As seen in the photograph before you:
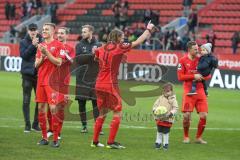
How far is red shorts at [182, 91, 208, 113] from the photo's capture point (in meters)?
13.9

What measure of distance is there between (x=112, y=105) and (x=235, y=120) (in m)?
6.60

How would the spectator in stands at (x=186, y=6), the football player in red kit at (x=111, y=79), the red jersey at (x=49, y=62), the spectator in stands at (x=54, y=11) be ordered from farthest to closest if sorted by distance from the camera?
the spectator in stands at (x=54, y=11), the spectator in stands at (x=186, y=6), the red jersey at (x=49, y=62), the football player in red kit at (x=111, y=79)

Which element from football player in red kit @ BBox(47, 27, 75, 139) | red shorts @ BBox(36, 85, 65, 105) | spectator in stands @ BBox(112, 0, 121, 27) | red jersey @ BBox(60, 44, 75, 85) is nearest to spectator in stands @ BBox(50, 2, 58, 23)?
spectator in stands @ BBox(112, 0, 121, 27)

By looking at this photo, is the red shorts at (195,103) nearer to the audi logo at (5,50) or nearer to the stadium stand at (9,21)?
the audi logo at (5,50)

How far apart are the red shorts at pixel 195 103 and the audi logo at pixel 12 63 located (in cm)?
2193

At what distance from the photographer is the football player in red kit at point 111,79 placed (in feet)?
40.5

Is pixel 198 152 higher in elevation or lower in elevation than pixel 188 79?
lower

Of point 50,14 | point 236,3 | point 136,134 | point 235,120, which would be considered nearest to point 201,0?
point 236,3

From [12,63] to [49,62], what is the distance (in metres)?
23.2

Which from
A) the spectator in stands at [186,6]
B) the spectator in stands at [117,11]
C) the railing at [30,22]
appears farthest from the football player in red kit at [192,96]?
the railing at [30,22]

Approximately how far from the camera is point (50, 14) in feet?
147

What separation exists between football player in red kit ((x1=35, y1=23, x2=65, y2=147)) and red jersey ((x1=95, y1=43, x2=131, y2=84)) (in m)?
0.75

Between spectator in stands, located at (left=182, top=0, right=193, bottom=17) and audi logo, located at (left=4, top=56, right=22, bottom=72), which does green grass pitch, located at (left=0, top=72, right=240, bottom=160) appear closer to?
audi logo, located at (left=4, top=56, right=22, bottom=72)

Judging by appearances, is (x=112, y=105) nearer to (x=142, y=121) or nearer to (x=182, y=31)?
(x=142, y=121)
